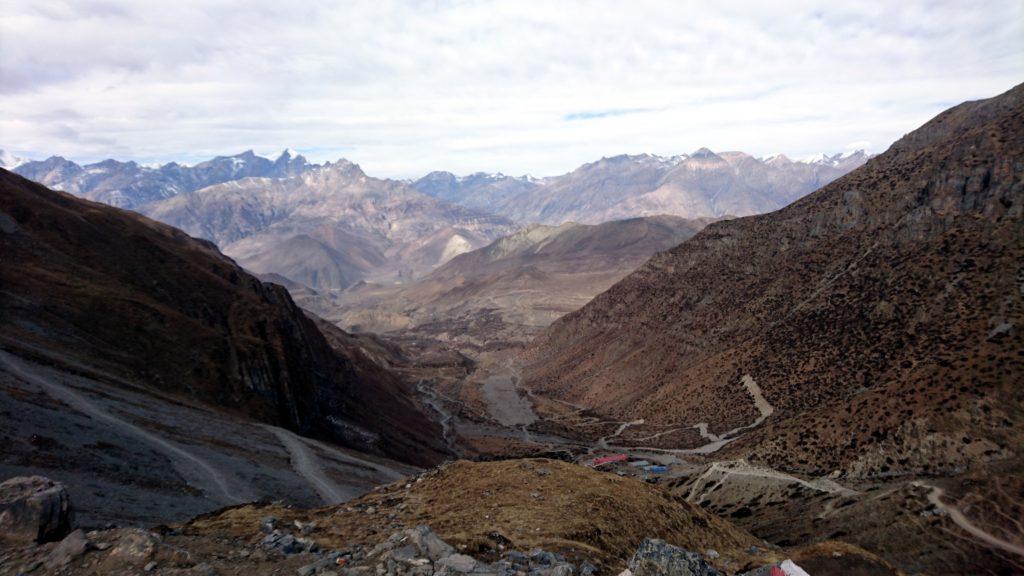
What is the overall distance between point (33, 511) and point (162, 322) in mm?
55481

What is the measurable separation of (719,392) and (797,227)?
5109 cm

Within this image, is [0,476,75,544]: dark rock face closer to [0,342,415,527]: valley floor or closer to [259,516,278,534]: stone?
[259,516,278,534]: stone

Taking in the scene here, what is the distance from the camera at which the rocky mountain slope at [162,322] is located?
5841 cm

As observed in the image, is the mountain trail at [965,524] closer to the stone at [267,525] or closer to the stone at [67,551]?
the stone at [267,525]

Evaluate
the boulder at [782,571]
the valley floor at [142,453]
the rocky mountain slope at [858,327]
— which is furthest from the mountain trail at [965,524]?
the valley floor at [142,453]

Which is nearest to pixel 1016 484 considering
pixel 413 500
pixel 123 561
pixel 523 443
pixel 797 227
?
pixel 413 500

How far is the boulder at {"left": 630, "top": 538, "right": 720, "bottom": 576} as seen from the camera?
17.1m

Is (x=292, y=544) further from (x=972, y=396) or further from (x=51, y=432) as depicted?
(x=972, y=396)

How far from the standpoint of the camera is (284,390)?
76.2 meters

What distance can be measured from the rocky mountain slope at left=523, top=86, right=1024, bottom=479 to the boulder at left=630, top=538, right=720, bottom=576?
48.8 m

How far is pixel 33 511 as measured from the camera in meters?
18.8

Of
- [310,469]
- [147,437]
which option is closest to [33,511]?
[147,437]

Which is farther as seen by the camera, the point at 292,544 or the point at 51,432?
the point at 51,432

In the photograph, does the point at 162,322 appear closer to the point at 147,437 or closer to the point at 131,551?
the point at 147,437
